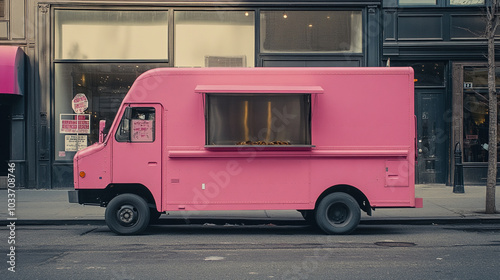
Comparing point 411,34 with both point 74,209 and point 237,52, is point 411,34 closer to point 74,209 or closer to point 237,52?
point 237,52

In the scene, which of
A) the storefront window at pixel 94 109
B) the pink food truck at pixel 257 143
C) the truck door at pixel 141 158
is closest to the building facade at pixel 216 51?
the storefront window at pixel 94 109

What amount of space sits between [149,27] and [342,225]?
393 inches

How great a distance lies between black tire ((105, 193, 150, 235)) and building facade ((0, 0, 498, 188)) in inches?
295

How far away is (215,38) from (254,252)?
10.1 metres

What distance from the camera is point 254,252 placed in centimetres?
832

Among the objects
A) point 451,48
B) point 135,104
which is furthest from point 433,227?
point 451,48

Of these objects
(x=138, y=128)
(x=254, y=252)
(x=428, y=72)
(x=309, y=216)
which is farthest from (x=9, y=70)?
(x=428, y=72)

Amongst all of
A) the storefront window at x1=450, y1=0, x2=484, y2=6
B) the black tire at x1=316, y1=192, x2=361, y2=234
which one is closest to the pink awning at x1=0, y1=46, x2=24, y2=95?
the black tire at x1=316, y1=192, x2=361, y2=234

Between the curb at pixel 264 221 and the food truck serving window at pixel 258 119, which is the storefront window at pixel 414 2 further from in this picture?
the food truck serving window at pixel 258 119

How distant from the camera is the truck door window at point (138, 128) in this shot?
9914 millimetres

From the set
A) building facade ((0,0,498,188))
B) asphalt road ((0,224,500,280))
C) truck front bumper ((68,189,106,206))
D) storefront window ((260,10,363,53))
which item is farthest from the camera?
storefront window ((260,10,363,53))

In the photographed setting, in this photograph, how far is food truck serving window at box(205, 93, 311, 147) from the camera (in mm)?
9836

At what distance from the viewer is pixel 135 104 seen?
9914mm

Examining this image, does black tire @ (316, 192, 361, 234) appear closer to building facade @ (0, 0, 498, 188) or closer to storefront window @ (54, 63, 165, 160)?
building facade @ (0, 0, 498, 188)
